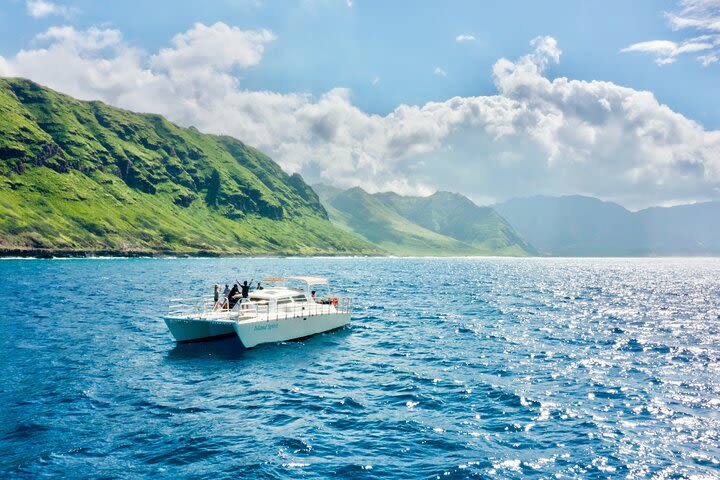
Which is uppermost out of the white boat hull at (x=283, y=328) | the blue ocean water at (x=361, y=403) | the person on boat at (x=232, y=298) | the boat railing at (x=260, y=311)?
the person on boat at (x=232, y=298)

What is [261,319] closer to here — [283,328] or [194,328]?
[283,328]

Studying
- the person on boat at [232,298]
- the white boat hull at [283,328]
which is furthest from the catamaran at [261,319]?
the person on boat at [232,298]

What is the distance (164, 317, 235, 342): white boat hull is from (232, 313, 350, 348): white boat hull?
1485mm

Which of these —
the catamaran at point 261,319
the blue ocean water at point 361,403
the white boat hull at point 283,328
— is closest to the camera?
the blue ocean water at point 361,403

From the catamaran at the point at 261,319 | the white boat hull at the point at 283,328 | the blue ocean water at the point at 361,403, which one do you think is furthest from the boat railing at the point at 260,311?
the blue ocean water at the point at 361,403

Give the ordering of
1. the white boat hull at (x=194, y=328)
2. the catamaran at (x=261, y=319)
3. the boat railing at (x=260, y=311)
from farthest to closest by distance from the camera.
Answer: the boat railing at (x=260, y=311)
the white boat hull at (x=194, y=328)
the catamaran at (x=261, y=319)

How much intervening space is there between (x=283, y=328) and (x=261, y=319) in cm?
240

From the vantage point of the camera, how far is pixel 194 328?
3662 cm

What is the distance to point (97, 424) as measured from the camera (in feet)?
63.6

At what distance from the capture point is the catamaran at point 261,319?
35250 mm

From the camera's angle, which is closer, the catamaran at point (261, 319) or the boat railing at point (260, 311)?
the catamaran at point (261, 319)

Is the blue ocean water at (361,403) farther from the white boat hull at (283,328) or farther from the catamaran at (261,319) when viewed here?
the catamaran at (261,319)

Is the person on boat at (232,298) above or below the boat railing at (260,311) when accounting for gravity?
above

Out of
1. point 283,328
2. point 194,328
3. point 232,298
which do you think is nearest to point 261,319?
point 283,328
